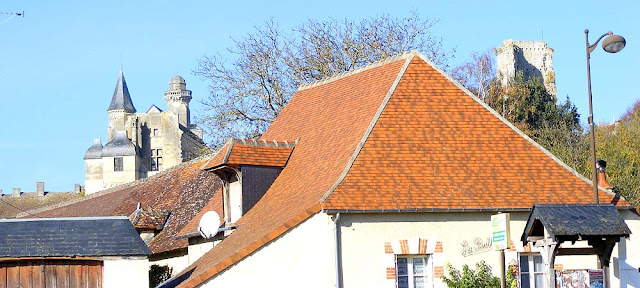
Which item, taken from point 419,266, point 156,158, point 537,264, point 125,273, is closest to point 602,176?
point 537,264

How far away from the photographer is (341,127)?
2523 cm

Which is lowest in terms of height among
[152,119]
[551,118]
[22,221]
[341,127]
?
[22,221]

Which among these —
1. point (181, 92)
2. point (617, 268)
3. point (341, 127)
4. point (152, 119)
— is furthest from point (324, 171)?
point (181, 92)

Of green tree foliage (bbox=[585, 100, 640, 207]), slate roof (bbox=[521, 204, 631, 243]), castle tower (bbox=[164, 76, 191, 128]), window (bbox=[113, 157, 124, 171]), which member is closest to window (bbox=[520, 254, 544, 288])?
slate roof (bbox=[521, 204, 631, 243])

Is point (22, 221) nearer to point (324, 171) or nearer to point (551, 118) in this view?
point (324, 171)

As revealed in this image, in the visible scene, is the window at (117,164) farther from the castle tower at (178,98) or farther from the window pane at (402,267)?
the window pane at (402,267)

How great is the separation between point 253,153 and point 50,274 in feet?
18.4

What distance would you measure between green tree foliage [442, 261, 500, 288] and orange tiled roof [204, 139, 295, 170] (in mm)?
6104

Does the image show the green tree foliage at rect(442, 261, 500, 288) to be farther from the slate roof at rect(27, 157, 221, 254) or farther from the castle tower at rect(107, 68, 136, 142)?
the castle tower at rect(107, 68, 136, 142)

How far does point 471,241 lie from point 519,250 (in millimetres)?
1020

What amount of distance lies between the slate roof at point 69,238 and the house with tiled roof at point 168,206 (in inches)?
131

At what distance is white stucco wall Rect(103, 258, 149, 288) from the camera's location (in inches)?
924

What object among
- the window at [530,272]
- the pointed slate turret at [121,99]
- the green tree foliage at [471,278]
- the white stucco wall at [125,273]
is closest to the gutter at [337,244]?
the green tree foliage at [471,278]

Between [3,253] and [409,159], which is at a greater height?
[409,159]
